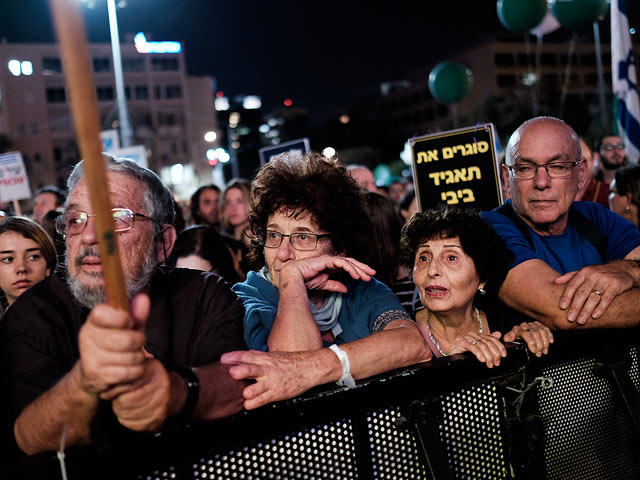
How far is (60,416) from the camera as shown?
149 centimetres

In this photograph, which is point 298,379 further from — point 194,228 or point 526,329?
point 194,228

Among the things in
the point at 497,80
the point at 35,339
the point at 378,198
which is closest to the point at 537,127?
the point at 378,198

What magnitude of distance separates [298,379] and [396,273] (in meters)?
2.42

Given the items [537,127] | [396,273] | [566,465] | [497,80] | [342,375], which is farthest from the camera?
[497,80]

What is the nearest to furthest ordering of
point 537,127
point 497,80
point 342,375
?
point 342,375 < point 537,127 < point 497,80

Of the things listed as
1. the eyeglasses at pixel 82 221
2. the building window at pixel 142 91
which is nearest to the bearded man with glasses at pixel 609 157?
the eyeglasses at pixel 82 221

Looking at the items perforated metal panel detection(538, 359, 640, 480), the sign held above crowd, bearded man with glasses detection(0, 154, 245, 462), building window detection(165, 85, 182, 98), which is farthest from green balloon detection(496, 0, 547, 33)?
building window detection(165, 85, 182, 98)

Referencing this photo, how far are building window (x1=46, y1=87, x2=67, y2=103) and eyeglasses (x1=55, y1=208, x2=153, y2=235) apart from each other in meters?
80.5

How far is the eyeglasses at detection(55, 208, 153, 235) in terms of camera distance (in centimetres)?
232

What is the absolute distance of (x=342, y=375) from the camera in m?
1.90

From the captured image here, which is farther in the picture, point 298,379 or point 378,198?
point 378,198

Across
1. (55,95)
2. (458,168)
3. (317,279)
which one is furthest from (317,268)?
(55,95)

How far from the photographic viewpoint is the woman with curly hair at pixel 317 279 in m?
2.23

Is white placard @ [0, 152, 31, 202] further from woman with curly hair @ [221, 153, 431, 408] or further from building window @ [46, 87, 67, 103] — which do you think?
building window @ [46, 87, 67, 103]
